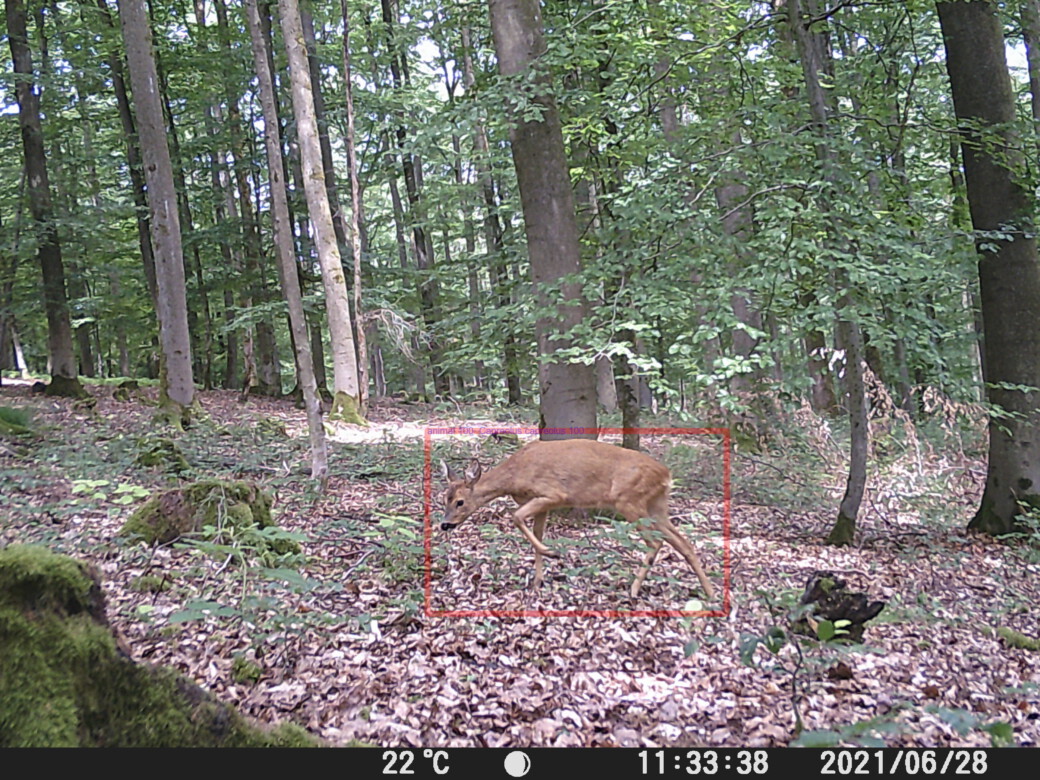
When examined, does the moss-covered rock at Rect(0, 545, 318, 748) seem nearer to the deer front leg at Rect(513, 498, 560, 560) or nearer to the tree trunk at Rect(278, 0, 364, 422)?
the deer front leg at Rect(513, 498, 560, 560)

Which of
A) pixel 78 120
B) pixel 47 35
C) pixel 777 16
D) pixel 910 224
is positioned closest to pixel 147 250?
pixel 78 120

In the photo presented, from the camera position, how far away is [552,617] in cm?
502

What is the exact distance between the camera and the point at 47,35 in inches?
737

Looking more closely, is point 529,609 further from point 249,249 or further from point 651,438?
point 249,249

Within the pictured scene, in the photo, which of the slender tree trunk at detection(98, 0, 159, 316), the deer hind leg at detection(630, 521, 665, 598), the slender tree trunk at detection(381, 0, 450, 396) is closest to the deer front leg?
the deer hind leg at detection(630, 521, 665, 598)

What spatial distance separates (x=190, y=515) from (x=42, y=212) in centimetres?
1229

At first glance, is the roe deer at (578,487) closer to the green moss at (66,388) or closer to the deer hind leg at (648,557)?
the deer hind leg at (648,557)

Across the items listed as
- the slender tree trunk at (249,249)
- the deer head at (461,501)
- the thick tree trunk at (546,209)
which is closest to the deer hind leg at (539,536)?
the deer head at (461,501)

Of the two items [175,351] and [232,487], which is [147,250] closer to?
[175,351]

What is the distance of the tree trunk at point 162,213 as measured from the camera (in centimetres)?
1181

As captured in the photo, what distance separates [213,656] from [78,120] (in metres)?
17.1

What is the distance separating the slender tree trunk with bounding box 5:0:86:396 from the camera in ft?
47.6

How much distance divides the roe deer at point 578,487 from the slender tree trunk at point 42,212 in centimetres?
1214

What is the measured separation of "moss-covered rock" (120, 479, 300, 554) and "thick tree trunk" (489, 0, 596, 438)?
3166 millimetres
